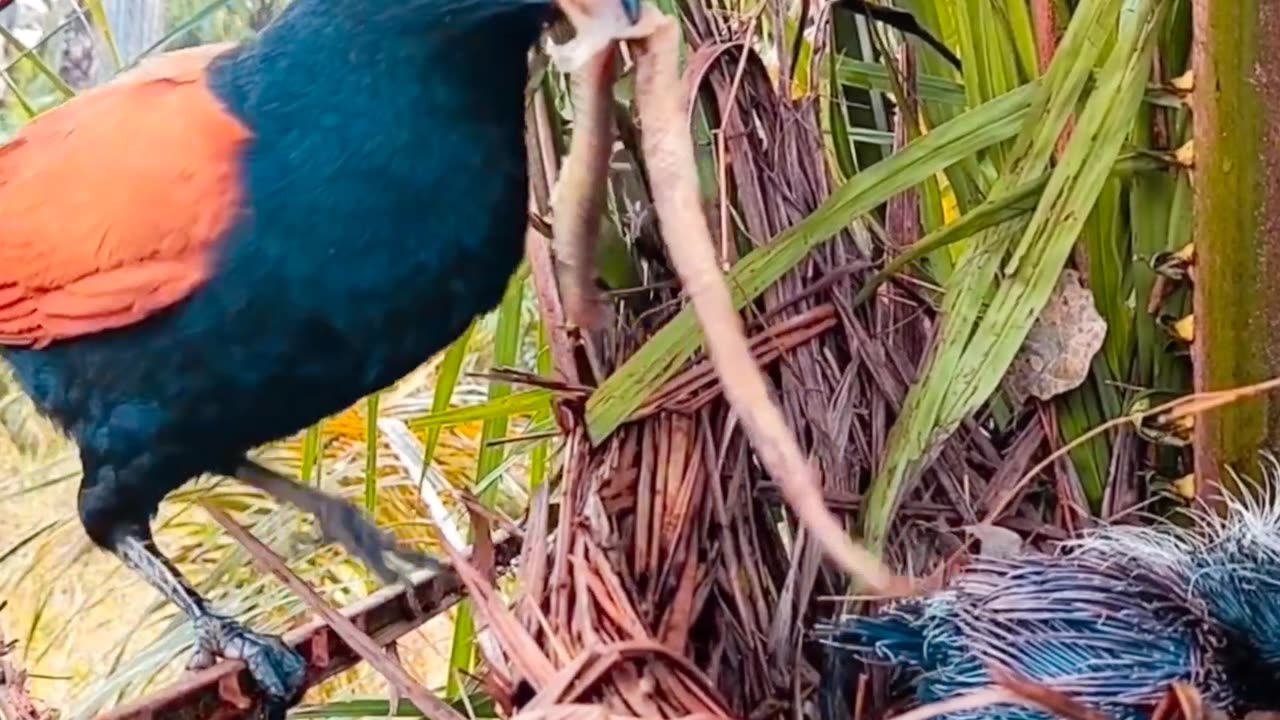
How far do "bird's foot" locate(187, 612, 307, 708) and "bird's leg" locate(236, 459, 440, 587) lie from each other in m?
0.08

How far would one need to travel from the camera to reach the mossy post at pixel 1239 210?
0.52m

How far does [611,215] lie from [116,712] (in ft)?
0.86

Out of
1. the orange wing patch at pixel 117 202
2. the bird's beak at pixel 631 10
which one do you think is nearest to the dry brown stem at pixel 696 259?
the bird's beak at pixel 631 10

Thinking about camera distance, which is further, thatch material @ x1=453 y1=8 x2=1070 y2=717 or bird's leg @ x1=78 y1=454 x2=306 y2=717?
bird's leg @ x1=78 y1=454 x2=306 y2=717

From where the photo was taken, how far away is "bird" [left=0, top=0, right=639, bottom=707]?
26.0 inches

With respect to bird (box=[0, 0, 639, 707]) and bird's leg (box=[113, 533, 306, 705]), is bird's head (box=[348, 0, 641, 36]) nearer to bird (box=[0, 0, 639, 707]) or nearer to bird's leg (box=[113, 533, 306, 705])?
bird (box=[0, 0, 639, 707])

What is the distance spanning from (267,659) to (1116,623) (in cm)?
39

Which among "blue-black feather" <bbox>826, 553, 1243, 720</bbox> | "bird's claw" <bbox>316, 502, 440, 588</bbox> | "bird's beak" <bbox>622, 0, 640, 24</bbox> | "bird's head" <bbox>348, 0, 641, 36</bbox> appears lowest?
"bird's claw" <bbox>316, 502, 440, 588</bbox>

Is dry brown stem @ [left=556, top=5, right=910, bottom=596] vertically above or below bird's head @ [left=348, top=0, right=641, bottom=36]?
below

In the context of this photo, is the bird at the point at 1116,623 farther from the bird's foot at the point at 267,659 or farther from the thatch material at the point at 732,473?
the bird's foot at the point at 267,659

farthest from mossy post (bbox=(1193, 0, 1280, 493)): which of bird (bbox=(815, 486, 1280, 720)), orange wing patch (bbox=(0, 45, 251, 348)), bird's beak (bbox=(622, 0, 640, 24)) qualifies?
orange wing patch (bbox=(0, 45, 251, 348))

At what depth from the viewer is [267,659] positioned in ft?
2.42

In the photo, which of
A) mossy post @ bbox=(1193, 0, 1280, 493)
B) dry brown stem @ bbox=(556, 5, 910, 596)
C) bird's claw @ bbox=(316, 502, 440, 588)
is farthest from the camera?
bird's claw @ bbox=(316, 502, 440, 588)

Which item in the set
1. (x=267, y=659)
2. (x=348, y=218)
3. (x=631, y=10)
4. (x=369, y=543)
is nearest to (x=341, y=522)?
(x=369, y=543)
